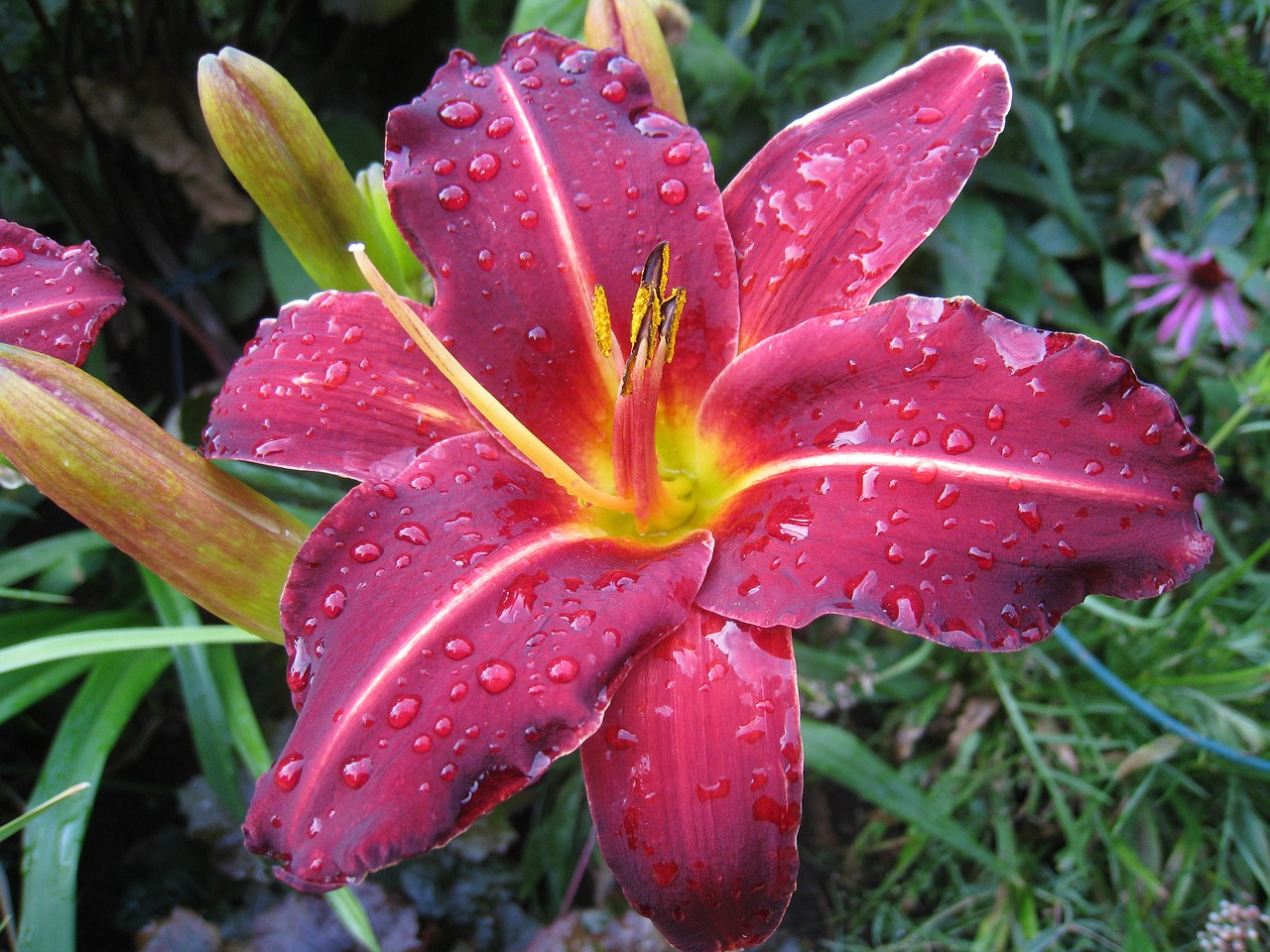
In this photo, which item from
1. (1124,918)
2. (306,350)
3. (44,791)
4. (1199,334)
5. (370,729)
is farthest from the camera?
(1199,334)

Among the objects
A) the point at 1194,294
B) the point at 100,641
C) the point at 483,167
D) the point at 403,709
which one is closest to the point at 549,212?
the point at 483,167

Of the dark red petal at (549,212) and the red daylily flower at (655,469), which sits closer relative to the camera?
the red daylily flower at (655,469)

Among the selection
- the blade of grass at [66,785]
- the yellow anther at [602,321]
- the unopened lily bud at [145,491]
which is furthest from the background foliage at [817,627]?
the yellow anther at [602,321]

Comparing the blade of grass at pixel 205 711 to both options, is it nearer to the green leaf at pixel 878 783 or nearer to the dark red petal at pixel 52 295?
the dark red petal at pixel 52 295

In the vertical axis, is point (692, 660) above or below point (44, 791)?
above

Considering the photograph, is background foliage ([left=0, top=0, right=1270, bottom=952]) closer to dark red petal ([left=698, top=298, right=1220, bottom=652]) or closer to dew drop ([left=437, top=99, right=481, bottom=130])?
dew drop ([left=437, top=99, right=481, bottom=130])

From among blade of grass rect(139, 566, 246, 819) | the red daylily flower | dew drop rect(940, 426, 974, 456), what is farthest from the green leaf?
blade of grass rect(139, 566, 246, 819)

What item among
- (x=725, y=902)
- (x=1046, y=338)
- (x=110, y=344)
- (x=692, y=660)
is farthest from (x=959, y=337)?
(x=110, y=344)

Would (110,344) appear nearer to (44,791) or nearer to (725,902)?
(44,791)

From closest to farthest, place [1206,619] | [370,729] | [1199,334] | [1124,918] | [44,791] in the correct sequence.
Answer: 1. [370,729]
2. [44,791]
3. [1124,918]
4. [1206,619]
5. [1199,334]
